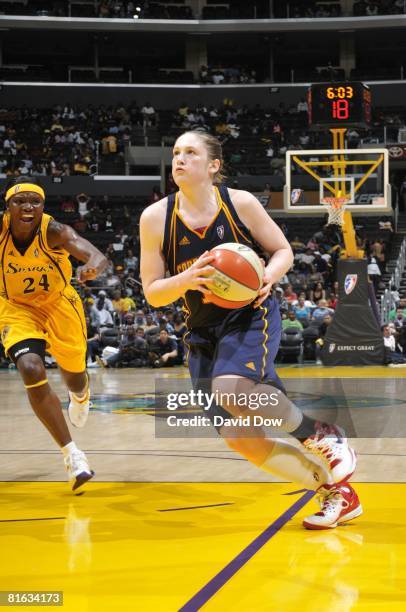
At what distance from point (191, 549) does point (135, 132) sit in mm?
30862

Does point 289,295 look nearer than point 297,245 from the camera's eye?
Yes

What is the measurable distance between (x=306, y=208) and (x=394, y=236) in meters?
10.7

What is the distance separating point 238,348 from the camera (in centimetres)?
442

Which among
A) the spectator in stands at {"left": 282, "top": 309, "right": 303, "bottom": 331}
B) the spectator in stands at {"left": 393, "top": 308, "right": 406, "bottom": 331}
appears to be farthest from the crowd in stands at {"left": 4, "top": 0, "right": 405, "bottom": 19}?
the spectator in stands at {"left": 282, "top": 309, "right": 303, "bottom": 331}


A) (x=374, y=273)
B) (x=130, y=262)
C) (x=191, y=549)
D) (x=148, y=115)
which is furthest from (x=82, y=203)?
(x=191, y=549)

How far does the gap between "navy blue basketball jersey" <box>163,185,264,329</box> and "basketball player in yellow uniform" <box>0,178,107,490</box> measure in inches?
43.1

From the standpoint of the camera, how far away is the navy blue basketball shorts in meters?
4.39

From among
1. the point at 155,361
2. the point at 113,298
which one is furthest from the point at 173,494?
the point at 113,298

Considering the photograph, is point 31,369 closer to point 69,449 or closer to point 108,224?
point 69,449

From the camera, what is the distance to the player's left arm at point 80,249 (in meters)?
5.65

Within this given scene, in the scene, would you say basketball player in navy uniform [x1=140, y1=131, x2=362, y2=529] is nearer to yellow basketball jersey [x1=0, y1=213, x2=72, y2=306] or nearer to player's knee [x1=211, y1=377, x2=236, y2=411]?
player's knee [x1=211, y1=377, x2=236, y2=411]

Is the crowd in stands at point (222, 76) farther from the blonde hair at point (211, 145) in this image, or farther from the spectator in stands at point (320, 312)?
the blonde hair at point (211, 145)

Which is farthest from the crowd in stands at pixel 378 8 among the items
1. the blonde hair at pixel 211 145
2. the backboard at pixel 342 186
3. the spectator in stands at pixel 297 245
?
the blonde hair at pixel 211 145

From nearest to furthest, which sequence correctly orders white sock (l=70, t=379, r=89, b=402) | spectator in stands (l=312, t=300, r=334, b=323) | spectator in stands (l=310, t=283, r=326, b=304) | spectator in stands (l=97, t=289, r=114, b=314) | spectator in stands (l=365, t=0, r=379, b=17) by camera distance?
white sock (l=70, t=379, r=89, b=402) < spectator in stands (l=312, t=300, r=334, b=323) < spectator in stands (l=310, t=283, r=326, b=304) < spectator in stands (l=97, t=289, r=114, b=314) < spectator in stands (l=365, t=0, r=379, b=17)
